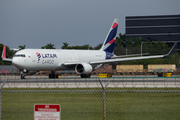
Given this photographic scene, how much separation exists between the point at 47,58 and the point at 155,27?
107 metres

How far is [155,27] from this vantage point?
138 metres

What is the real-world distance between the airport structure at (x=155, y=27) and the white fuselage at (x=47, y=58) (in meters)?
96.8

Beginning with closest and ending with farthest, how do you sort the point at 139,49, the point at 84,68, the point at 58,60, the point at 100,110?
1. the point at 100,110
2. the point at 84,68
3. the point at 58,60
4. the point at 139,49

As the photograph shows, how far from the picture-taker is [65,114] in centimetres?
1215

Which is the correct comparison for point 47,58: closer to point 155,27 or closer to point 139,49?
point 139,49

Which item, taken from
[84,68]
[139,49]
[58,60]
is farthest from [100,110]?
[139,49]

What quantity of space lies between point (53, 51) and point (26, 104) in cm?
2493

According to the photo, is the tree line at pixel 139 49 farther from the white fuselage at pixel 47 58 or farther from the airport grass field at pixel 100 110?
the airport grass field at pixel 100 110

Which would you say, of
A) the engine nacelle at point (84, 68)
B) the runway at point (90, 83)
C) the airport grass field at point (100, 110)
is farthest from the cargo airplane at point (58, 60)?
the airport grass field at point (100, 110)

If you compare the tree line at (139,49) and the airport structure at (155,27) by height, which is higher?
the airport structure at (155,27)

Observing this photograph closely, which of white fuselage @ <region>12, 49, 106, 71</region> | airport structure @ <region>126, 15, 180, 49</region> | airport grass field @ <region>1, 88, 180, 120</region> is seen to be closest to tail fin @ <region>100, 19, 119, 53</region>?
white fuselage @ <region>12, 49, 106, 71</region>

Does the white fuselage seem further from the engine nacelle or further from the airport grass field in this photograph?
the airport grass field

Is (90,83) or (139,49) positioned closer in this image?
(90,83)

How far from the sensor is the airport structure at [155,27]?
134 m
